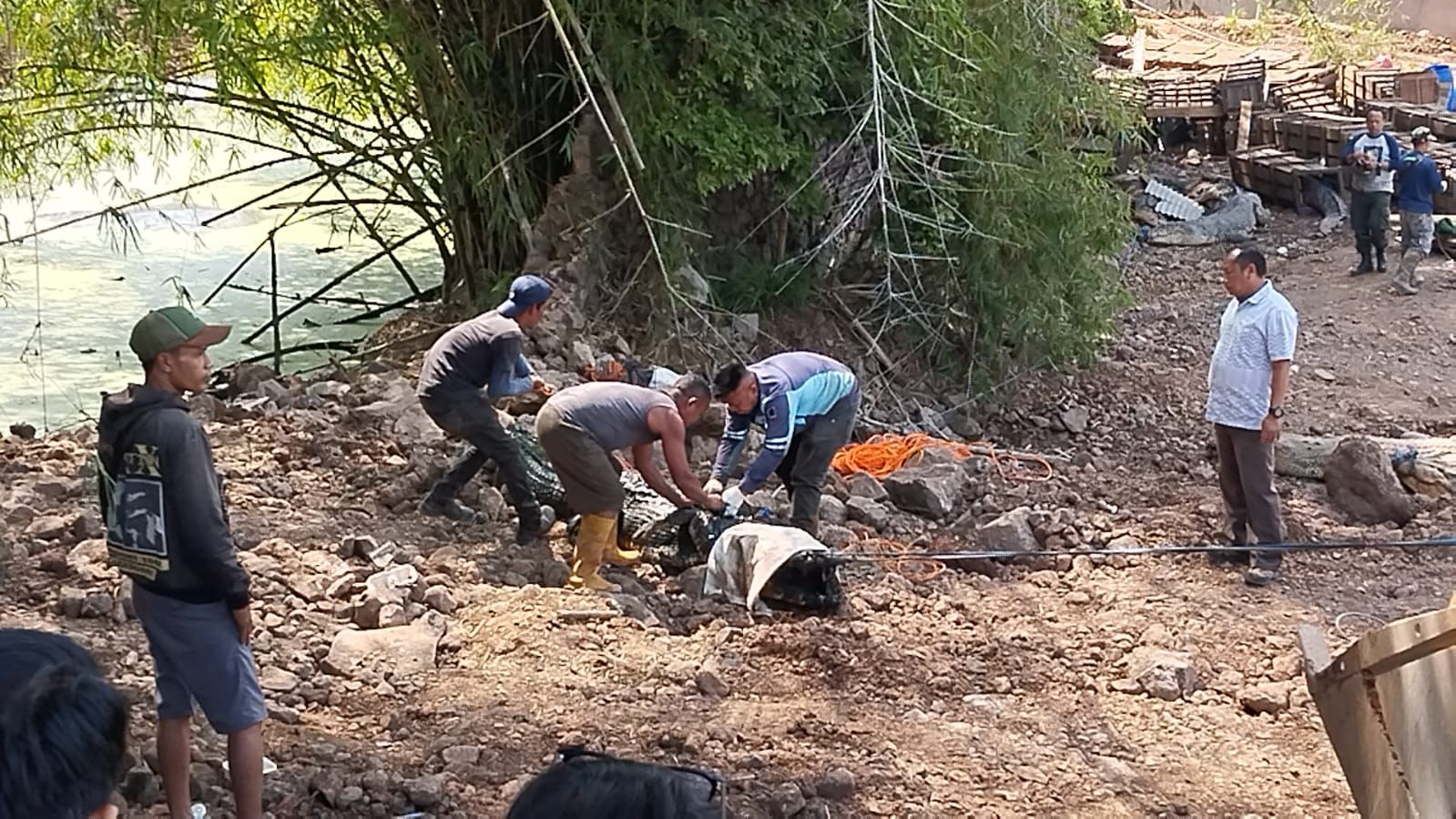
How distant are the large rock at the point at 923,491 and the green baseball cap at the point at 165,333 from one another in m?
4.89

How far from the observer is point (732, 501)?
6727 mm

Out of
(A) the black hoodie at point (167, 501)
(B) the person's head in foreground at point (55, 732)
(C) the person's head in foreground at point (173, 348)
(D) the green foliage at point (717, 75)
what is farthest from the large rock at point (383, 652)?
(D) the green foliage at point (717, 75)

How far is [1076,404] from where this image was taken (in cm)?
1085

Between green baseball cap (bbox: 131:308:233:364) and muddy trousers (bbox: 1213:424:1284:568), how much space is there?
4655mm

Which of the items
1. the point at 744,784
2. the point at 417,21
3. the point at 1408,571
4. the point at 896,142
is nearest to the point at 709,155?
the point at 896,142

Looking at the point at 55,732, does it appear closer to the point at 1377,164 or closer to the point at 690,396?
the point at 690,396

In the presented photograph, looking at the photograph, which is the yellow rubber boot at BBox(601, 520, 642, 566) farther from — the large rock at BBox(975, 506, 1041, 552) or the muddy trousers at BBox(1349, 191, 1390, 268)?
the muddy trousers at BBox(1349, 191, 1390, 268)

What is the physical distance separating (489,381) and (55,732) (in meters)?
5.12

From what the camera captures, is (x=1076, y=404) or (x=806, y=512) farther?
(x=1076, y=404)

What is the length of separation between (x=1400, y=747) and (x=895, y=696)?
2.76 meters

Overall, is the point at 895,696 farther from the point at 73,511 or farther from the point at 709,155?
the point at 709,155

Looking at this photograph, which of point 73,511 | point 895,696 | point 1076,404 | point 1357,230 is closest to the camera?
point 895,696

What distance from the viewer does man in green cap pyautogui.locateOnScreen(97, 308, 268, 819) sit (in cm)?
366

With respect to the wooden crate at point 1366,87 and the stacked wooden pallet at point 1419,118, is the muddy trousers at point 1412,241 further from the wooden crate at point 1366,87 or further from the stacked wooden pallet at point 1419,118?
the wooden crate at point 1366,87
